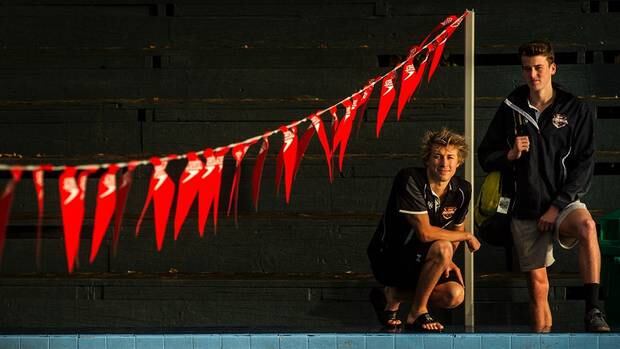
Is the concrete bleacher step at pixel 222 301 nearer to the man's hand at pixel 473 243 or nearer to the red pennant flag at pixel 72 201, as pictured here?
the man's hand at pixel 473 243

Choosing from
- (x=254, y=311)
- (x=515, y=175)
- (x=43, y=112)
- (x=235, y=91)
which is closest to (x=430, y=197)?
(x=515, y=175)

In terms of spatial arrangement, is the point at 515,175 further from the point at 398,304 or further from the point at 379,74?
the point at 379,74

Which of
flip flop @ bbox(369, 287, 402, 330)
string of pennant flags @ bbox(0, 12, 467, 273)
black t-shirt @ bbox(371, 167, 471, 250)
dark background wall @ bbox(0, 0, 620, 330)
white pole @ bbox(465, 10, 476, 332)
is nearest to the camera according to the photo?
string of pennant flags @ bbox(0, 12, 467, 273)

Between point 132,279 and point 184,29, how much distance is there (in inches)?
71.5

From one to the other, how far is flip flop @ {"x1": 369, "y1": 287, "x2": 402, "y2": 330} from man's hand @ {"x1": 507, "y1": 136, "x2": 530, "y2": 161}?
975mm

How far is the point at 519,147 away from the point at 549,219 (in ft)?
1.24

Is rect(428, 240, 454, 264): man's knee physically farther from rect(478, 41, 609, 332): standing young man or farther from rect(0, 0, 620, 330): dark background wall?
rect(0, 0, 620, 330): dark background wall

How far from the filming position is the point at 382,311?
716cm

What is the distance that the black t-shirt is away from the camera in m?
6.99

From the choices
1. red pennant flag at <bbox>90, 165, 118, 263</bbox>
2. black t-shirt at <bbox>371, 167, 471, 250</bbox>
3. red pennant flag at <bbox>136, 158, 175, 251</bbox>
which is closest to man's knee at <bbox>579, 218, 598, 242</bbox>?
black t-shirt at <bbox>371, 167, 471, 250</bbox>

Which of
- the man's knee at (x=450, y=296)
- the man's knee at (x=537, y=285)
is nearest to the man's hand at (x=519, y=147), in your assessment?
the man's knee at (x=537, y=285)

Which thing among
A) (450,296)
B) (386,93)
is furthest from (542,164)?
(386,93)

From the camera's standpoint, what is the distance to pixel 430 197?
7.03 metres

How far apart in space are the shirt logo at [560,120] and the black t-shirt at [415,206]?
0.53 metres
